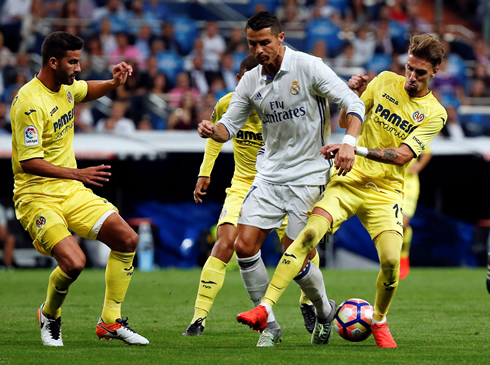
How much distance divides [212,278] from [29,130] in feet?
7.33

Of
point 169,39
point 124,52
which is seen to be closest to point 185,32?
point 169,39

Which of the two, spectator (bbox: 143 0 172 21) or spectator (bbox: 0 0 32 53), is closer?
spectator (bbox: 0 0 32 53)

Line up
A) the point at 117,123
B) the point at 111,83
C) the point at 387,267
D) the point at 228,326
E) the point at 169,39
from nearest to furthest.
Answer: the point at 387,267 → the point at 111,83 → the point at 228,326 → the point at 117,123 → the point at 169,39

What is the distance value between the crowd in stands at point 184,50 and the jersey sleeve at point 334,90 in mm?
10038

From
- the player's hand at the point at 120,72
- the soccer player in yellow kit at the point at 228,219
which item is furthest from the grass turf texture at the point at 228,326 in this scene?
the player's hand at the point at 120,72

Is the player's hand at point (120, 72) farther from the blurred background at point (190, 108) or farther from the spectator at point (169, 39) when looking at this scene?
the spectator at point (169, 39)

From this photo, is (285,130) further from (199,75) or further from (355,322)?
(199,75)

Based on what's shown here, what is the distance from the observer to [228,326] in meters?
7.86

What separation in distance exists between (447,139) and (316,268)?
11175mm

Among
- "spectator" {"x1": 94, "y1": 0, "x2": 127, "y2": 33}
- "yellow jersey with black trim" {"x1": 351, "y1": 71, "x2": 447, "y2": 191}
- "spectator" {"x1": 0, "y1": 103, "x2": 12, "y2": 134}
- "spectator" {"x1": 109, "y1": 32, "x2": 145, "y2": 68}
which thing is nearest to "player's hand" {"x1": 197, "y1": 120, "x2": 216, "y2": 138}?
"yellow jersey with black trim" {"x1": 351, "y1": 71, "x2": 447, "y2": 191}

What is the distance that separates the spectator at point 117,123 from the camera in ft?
52.9

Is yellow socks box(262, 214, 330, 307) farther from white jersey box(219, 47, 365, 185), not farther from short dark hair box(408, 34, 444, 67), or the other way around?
short dark hair box(408, 34, 444, 67)

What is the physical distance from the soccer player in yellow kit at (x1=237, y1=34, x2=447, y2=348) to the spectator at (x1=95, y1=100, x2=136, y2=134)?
32.3 feet

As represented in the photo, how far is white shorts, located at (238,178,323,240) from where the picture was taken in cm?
637
